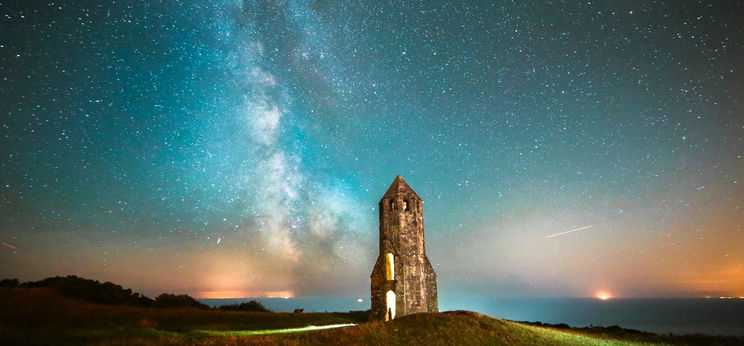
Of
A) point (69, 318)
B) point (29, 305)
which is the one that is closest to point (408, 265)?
point (69, 318)

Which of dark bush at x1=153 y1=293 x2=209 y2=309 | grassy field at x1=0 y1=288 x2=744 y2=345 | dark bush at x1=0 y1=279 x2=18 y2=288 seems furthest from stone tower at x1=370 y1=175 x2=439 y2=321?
dark bush at x1=0 y1=279 x2=18 y2=288

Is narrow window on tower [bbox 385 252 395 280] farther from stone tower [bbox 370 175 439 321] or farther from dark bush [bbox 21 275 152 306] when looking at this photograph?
dark bush [bbox 21 275 152 306]

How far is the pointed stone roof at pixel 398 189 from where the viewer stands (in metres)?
30.6

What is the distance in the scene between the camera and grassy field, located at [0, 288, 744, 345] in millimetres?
18406

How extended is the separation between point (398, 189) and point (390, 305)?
9.44 m

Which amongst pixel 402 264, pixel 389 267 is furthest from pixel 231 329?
pixel 402 264

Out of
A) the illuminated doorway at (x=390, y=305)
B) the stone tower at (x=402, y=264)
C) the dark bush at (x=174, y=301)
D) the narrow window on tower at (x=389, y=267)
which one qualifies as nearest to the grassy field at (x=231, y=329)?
the illuminated doorway at (x=390, y=305)

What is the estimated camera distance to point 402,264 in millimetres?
28703

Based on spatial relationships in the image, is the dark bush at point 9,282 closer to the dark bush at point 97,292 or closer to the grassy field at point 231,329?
the dark bush at point 97,292

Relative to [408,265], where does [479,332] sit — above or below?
below

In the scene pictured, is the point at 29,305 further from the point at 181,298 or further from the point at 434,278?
the point at 434,278

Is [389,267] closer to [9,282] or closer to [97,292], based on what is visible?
[97,292]

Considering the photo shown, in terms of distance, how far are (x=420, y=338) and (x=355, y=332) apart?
11.5 ft

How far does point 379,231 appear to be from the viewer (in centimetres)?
3106
